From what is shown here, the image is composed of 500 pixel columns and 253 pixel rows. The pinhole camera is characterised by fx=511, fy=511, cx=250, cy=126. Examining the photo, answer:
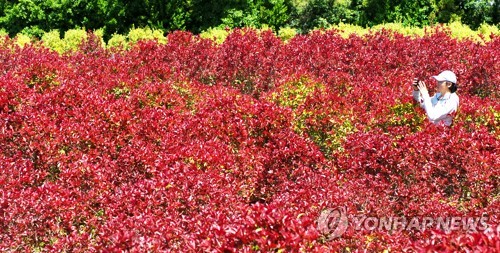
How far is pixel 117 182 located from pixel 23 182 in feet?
2.44

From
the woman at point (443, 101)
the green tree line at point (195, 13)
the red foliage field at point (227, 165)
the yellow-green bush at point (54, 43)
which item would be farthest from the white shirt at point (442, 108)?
the green tree line at point (195, 13)

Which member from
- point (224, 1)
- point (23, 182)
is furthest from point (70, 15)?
point (23, 182)

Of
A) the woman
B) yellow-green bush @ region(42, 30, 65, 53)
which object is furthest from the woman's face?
yellow-green bush @ region(42, 30, 65, 53)

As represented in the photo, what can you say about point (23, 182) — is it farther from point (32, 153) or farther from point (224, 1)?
point (224, 1)

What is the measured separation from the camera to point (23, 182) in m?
4.18

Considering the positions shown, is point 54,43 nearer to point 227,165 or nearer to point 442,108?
point 227,165

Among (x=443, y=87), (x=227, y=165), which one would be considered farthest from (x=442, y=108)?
(x=227, y=165)

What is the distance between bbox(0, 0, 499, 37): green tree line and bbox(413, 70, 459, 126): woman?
424 inches

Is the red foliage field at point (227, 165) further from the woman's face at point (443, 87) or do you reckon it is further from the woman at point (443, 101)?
the woman's face at point (443, 87)

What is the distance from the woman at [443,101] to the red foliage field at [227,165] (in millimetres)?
217

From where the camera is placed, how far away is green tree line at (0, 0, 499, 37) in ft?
54.2

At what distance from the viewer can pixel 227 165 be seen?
4.44 m

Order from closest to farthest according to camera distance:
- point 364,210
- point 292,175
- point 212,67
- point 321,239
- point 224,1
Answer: point 321,239 < point 364,210 < point 292,175 < point 212,67 < point 224,1

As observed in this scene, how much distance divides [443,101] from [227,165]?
2.66m
